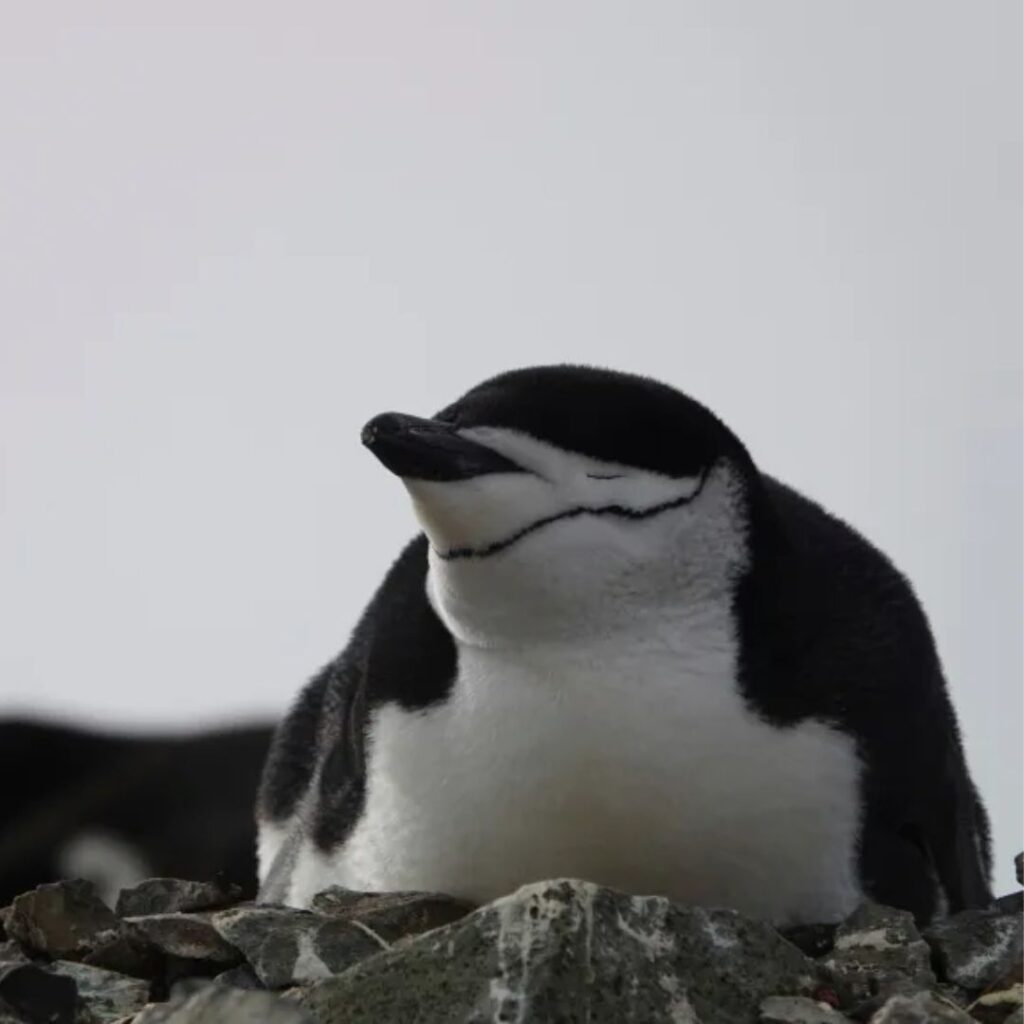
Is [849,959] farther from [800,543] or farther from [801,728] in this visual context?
[800,543]

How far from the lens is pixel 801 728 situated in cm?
459

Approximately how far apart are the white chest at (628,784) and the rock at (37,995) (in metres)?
0.89

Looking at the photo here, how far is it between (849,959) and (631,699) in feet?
1.81

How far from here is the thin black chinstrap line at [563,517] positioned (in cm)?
442

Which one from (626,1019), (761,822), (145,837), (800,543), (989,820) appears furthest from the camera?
(145,837)

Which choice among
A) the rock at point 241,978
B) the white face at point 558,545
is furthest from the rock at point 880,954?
the rock at point 241,978

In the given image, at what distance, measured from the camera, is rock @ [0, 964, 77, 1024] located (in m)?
3.81

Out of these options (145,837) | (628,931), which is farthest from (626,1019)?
(145,837)

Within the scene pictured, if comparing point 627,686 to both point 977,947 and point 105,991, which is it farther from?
point 105,991

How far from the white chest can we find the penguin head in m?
0.08

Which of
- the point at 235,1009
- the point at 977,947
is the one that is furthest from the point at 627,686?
the point at 235,1009

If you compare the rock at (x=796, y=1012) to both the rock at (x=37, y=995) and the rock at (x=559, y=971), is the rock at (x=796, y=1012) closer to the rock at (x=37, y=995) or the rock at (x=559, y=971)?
the rock at (x=559, y=971)

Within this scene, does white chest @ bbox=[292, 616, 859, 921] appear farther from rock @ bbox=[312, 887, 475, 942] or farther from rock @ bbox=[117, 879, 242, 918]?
rock @ bbox=[117, 879, 242, 918]

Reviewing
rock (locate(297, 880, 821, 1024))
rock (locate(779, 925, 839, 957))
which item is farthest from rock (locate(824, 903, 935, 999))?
rock (locate(297, 880, 821, 1024))
